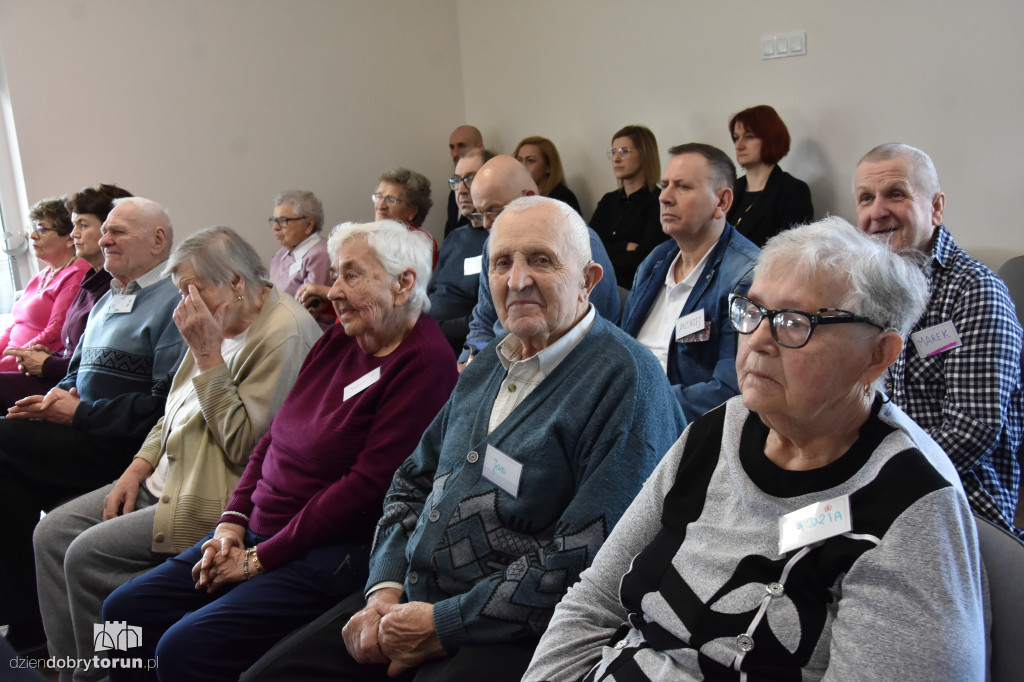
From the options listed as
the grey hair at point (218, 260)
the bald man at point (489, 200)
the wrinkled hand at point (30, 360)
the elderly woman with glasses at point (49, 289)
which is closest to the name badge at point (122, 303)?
the grey hair at point (218, 260)

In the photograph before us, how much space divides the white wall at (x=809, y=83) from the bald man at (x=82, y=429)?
10.3 ft

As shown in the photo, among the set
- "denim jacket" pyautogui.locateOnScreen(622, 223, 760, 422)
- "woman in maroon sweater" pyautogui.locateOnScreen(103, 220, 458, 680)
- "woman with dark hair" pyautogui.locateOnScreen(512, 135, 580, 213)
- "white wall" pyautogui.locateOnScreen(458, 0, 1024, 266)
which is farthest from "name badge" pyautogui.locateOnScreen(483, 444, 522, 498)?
"woman with dark hair" pyautogui.locateOnScreen(512, 135, 580, 213)

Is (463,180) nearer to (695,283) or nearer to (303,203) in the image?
(303,203)

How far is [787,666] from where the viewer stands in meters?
1.02

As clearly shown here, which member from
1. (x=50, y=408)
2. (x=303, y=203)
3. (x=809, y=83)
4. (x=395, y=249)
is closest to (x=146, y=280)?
(x=50, y=408)

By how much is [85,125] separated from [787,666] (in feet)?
16.3

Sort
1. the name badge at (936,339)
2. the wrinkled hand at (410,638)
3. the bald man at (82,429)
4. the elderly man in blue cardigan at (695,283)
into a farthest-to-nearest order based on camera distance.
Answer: the bald man at (82,429), the elderly man in blue cardigan at (695,283), the name badge at (936,339), the wrinkled hand at (410,638)

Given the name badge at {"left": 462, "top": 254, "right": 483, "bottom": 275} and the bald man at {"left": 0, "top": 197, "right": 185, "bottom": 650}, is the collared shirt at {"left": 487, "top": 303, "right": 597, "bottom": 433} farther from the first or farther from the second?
the name badge at {"left": 462, "top": 254, "right": 483, "bottom": 275}

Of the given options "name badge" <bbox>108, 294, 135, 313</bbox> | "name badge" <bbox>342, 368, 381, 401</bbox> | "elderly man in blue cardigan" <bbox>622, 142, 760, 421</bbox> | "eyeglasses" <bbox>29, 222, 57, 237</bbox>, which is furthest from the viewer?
"eyeglasses" <bbox>29, 222, 57, 237</bbox>

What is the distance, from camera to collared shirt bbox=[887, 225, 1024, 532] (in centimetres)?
174

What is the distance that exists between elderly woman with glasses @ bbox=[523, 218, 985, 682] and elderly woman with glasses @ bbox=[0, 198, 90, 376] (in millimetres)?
3398

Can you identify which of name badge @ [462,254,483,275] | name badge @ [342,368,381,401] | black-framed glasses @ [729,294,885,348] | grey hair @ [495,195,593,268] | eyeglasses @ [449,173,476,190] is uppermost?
eyeglasses @ [449,173,476,190]

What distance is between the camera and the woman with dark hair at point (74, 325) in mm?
3254

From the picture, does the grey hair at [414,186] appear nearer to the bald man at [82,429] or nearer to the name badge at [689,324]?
the bald man at [82,429]
